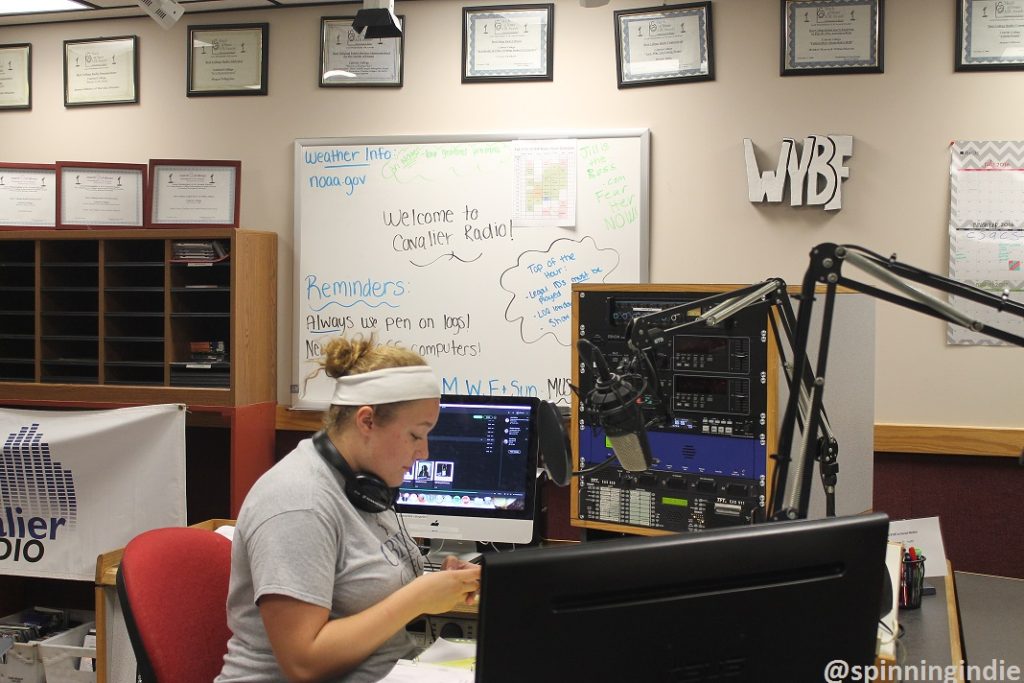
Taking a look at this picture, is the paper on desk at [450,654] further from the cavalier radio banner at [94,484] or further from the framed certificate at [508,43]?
the framed certificate at [508,43]

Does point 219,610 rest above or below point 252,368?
below

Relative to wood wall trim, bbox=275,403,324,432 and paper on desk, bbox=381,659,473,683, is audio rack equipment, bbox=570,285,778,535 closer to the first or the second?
paper on desk, bbox=381,659,473,683

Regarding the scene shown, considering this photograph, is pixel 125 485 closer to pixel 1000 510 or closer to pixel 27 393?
pixel 27 393

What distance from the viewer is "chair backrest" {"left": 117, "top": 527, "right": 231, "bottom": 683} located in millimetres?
1633

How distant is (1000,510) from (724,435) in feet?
5.19

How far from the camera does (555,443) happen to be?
5.46 ft

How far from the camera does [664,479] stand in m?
2.04

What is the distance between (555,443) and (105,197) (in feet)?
8.97

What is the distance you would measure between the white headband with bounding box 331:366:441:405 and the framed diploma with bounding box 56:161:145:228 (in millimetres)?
2333

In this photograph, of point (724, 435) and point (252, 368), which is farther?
point (252, 368)

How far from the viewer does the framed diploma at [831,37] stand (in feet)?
10.1

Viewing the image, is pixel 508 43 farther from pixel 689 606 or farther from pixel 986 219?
pixel 689 606

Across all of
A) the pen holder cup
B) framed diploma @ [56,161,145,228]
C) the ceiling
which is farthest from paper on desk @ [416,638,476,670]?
the ceiling

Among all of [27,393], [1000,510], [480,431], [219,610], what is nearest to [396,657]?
[219,610]
